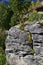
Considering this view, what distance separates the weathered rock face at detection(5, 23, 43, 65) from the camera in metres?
14.4

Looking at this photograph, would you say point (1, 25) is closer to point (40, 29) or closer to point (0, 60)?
point (0, 60)

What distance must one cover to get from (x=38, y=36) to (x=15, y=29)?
2.15 m

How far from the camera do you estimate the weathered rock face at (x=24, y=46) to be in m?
14.4

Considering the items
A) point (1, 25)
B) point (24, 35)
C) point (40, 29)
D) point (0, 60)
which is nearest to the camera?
point (40, 29)

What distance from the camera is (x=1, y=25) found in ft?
78.4

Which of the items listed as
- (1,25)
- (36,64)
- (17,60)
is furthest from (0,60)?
(1,25)

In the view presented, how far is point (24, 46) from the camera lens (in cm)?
1543

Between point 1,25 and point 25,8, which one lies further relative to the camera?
point 1,25

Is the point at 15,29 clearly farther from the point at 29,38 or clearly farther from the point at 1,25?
the point at 1,25

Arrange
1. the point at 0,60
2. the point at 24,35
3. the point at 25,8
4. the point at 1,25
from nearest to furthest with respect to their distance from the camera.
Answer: the point at 24,35
the point at 0,60
the point at 25,8
the point at 1,25

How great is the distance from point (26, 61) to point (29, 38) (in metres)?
1.36

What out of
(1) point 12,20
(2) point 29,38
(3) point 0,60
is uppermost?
(1) point 12,20

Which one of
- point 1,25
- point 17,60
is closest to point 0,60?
point 17,60

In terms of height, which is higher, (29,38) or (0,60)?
(29,38)
